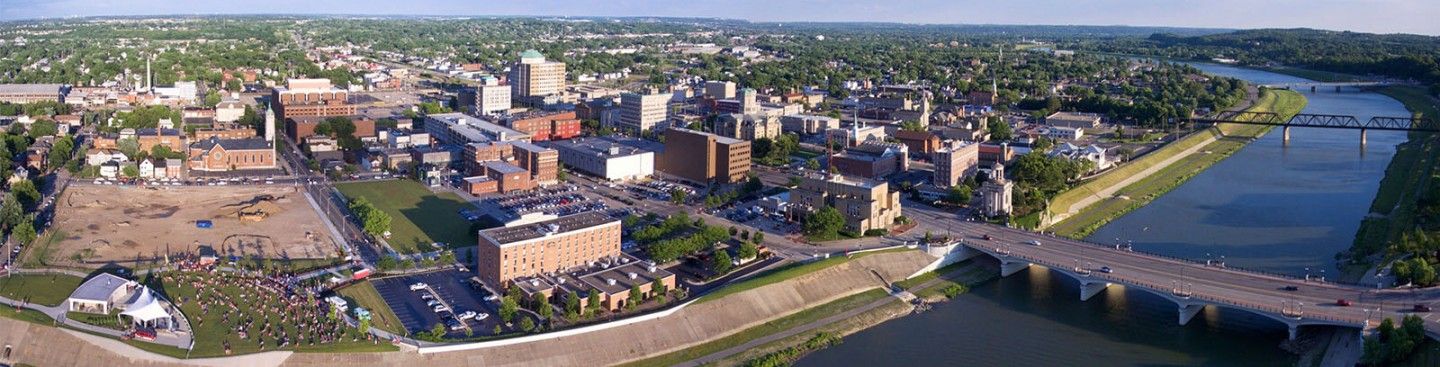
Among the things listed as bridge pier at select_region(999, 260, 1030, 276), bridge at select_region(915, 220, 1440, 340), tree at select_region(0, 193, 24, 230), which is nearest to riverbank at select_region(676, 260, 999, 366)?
bridge pier at select_region(999, 260, 1030, 276)

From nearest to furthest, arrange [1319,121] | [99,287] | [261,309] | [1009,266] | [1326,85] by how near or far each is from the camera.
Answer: [261,309], [99,287], [1009,266], [1319,121], [1326,85]

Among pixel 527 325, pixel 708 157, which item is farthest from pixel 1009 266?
A: pixel 708 157

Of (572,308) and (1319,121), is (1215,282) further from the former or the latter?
(1319,121)

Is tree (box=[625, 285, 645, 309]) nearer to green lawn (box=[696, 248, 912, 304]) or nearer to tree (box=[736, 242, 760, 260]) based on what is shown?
green lawn (box=[696, 248, 912, 304])

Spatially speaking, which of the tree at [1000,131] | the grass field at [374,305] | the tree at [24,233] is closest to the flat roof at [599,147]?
the grass field at [374,305]

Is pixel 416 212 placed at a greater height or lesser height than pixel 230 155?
lesser

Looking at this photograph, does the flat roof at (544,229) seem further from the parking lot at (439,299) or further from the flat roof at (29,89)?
the flat roof at (29,89)

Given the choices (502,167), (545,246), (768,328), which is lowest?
(768,328)
